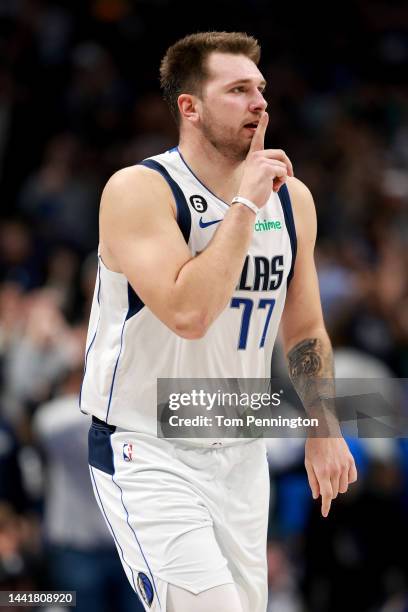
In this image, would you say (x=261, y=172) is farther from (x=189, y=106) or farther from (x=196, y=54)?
(x=196, y=54)

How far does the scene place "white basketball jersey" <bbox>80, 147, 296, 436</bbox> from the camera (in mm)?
4750

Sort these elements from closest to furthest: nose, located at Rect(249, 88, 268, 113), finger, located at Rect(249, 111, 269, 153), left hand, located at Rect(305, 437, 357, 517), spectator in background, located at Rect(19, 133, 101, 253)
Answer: finger, located at Rect(249, 111, 269, 153), nose, located at Rect(249, 88, 268, 113), left hand, located at Rect(305, 437, 357, 517), spectator in background, located at Rect(19, 133, 101, 253)

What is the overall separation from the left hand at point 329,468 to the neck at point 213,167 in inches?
44.3

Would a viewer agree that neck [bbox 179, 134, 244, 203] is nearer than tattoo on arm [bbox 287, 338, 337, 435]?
Yes

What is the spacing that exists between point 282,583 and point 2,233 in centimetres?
505

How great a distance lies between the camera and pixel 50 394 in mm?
9070

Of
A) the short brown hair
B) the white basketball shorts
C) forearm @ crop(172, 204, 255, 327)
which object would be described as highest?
the short brown hair

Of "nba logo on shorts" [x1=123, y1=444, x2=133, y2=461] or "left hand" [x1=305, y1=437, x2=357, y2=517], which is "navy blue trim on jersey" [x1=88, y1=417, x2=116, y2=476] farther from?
"left hand" [x1=305, y1=437, x2=357, y2=517]

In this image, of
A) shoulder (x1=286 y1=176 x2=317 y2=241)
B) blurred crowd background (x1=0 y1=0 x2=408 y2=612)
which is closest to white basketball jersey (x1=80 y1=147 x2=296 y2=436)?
shoulder (x1=286 y1=176 x2=317 y2=241)

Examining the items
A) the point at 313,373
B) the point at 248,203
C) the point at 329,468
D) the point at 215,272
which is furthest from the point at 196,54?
the point at 329,468

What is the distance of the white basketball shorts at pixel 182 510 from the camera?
14.7 feet

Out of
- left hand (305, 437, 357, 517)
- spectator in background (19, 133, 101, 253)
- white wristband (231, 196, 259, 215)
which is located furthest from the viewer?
spectator in background (19, 133, 101, 253)

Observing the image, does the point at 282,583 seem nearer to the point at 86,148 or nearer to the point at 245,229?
the point at 245,229

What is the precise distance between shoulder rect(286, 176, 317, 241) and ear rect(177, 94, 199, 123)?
19.9 inches
